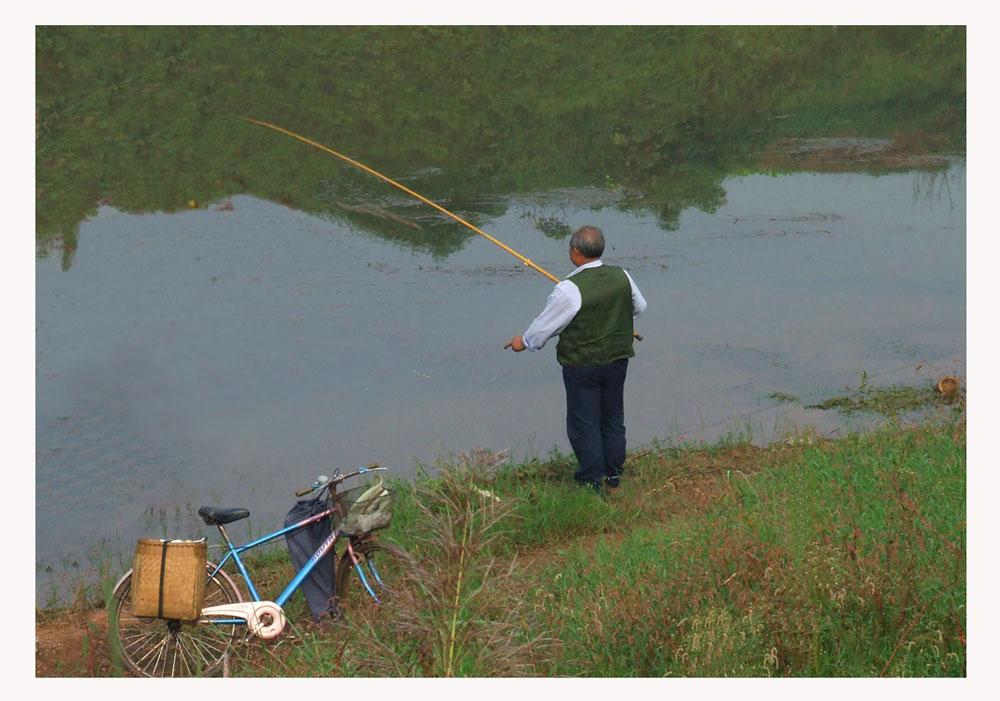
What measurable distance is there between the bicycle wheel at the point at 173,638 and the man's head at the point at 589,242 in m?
2.80

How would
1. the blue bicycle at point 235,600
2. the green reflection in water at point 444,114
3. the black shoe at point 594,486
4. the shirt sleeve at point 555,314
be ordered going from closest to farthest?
the blue bicycle at point 235,600 → the shirt sleeve at point 555,314 → the black shoe at point 594,486 → the green reflection in water at point 444,114

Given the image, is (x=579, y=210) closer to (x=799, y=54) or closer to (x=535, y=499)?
(x=535, y=499)

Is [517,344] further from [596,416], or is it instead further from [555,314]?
[596,416]

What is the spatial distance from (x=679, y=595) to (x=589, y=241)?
2.45 metres

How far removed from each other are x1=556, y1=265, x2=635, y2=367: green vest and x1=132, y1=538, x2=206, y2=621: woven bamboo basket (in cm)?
263

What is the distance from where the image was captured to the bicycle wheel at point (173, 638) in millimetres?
5410

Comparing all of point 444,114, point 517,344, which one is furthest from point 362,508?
point 444,114

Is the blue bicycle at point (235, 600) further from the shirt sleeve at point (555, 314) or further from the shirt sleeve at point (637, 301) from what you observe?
the shirt sleeve at point (637, 301)

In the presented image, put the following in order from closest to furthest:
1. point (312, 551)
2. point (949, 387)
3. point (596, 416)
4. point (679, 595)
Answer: point (679, 595) < point (312, 551) < point (596, 416) < point (949, 387)

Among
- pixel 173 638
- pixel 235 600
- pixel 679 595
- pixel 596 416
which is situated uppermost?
pixel 596 416

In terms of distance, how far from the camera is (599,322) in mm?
6801

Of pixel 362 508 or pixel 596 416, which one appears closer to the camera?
pixel 362 508

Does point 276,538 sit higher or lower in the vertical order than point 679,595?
higher

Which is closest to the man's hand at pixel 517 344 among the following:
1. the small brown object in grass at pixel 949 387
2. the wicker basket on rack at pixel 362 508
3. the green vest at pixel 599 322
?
the green vest at pixel 599 322
